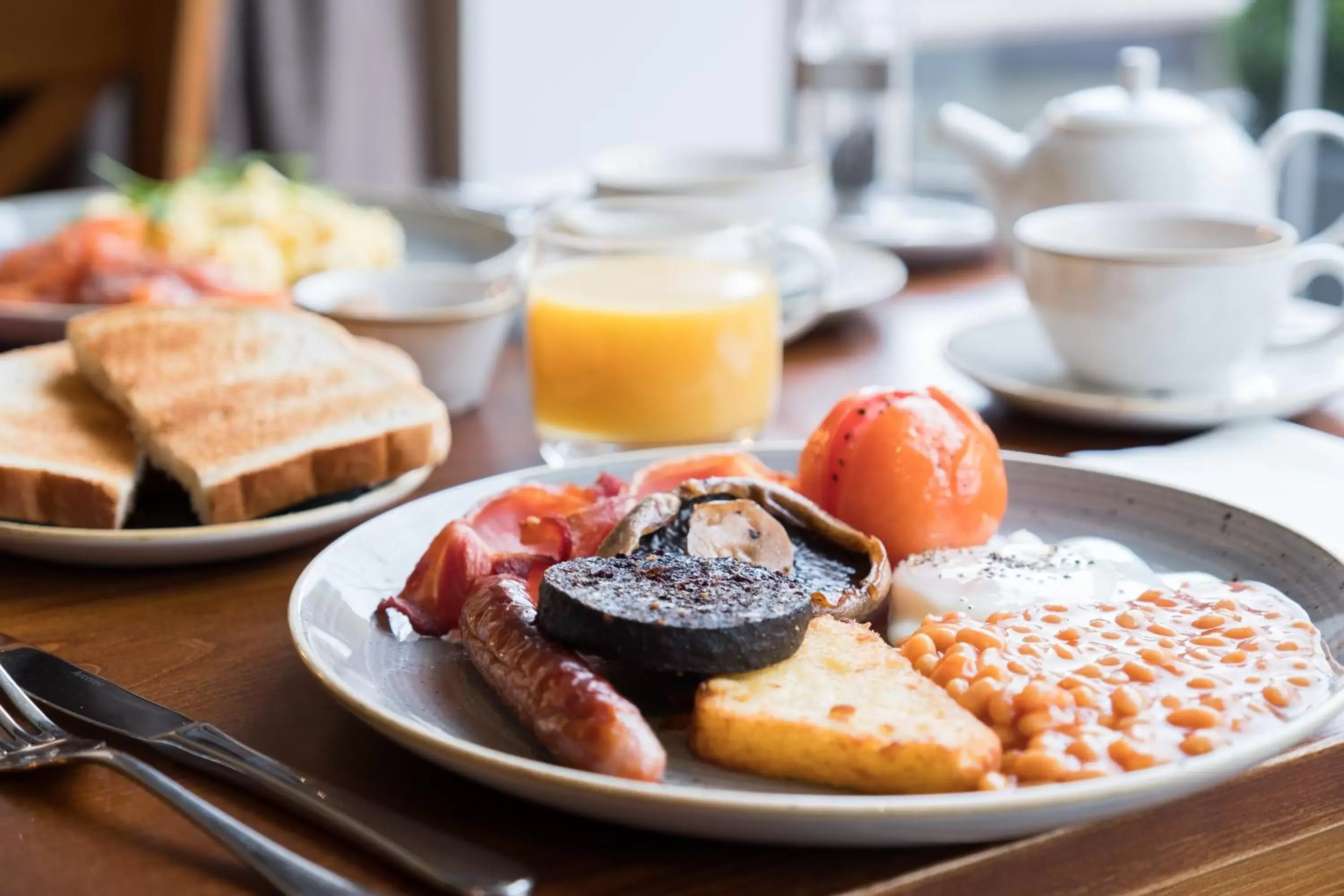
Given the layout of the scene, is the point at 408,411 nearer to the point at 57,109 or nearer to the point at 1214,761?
the point at 1214,761

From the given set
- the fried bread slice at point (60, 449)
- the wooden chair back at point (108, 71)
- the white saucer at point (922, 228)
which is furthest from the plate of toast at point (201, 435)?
the wooden chair back at point (108, 71)

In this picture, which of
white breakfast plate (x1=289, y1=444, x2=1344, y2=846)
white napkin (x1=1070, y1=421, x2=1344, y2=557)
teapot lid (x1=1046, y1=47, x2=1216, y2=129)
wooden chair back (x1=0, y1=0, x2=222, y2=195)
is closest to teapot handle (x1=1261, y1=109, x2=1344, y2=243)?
teapot lid (x1=1046, y1=47, x2=1216, y2=129)

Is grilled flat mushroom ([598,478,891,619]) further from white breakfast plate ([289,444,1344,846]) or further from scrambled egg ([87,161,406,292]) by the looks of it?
scrambled egg ([87,161,406,292])

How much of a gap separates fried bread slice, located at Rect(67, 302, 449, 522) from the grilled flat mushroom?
0.36 meters

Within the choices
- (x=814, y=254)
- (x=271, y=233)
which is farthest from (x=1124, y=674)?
(x=271, y=233)

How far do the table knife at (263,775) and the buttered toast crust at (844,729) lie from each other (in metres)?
0.13

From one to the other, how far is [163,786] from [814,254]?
1156 millimetres

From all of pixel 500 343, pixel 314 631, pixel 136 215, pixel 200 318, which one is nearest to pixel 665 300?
pixel 500 343

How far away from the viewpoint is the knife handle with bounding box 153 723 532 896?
66 cm

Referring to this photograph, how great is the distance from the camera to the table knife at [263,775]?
0.67 m

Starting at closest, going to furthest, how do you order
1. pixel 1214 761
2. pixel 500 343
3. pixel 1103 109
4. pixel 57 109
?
1. pixel 1214 761
2. pixel 500 343
3. pixel 1103 109
4. pixel 57 109

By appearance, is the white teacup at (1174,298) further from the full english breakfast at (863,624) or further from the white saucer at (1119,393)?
the full english breakfast at (863,624)

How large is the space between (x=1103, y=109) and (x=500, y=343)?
0.88 metres

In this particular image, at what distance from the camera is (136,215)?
7.33 ft
